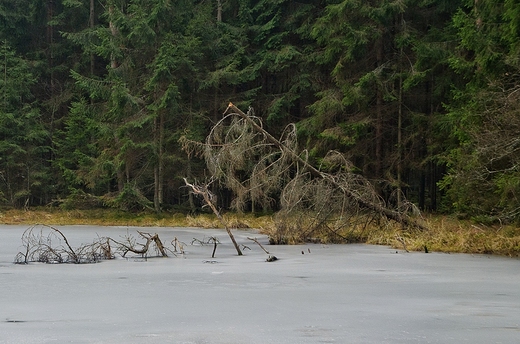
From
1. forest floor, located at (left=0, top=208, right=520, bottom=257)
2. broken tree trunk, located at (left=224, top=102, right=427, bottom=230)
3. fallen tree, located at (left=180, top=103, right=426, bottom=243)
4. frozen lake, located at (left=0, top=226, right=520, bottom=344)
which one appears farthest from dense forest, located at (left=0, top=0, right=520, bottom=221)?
frozen lake, located at (left=0, top=226, right=520, bottom=344)

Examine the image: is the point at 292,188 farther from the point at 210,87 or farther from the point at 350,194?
the point at 210,87

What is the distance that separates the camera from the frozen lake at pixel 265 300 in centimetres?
632

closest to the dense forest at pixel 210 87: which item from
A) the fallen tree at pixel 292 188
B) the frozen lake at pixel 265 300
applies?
the fallen tree at pixel 292 188

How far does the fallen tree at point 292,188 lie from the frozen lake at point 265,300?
209cm

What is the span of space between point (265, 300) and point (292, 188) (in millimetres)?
6854

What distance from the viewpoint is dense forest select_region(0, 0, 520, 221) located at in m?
24.1

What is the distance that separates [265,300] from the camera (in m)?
8.26

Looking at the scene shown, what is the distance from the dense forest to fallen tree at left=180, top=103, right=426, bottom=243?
109 inches

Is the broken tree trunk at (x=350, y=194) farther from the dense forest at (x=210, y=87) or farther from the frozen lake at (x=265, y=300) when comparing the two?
the frozen lake at (x=265, y=300)

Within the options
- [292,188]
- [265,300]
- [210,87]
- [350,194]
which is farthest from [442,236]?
[210,87]

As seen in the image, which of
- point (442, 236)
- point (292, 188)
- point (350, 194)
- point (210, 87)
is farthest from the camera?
point (210, 87)

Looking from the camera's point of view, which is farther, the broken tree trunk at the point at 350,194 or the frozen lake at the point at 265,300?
the broken tree trunk at the point at 350,194

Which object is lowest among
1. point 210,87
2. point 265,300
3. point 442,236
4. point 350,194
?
point 442,236

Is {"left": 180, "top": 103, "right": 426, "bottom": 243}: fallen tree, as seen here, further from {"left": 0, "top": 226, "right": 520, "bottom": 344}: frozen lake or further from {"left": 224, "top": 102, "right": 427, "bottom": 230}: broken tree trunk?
{"left": 0, "top": 226, "right": 520, "bottom": 344}: frozen lake
